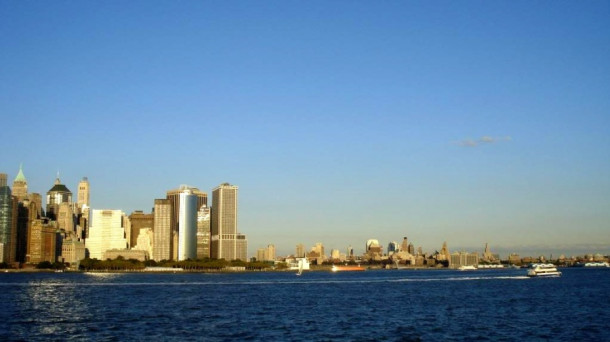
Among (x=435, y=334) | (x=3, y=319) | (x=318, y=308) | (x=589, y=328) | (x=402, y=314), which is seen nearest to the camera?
(x=435, y=334)

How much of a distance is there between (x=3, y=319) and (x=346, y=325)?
33876mm

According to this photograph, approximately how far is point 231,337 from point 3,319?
27.7 meters

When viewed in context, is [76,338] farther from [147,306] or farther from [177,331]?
[147,306]

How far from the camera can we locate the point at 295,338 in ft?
181

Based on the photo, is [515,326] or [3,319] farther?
[3,319]

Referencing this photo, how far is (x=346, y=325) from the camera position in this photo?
63688mm

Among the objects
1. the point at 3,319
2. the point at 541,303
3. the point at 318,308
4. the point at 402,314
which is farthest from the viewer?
the point at 541,303

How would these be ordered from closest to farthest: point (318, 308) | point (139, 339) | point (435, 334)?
point (139, 339) < point (435, 334) < point (318, 308)

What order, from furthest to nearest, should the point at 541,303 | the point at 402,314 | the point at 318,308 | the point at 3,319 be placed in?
the point at 541,303 < the point at 318,308 < the point at 402,314 < the point at 3,319

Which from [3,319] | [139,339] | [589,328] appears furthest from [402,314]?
[3,319]

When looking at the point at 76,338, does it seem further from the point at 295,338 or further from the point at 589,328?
the point at 589,328

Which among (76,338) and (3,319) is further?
(3,319)

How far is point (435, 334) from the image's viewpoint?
57781mm

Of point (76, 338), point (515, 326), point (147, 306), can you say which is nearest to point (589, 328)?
point (515, 326)
